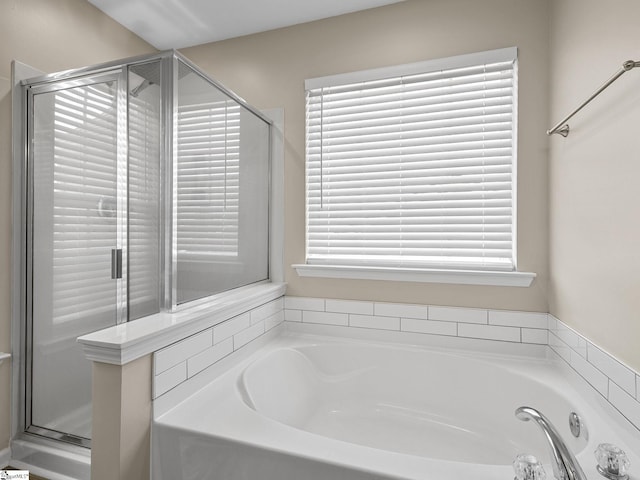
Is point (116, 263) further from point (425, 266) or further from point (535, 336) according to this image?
point (535, 336)

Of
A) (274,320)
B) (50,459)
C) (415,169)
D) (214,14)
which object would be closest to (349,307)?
(274,320)

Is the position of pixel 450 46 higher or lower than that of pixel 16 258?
higher

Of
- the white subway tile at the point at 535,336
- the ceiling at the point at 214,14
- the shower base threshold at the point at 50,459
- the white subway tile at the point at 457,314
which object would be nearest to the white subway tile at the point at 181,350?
the shower base threshold at the point at 50,459

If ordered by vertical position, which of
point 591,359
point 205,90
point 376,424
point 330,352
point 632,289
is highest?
point 205,90

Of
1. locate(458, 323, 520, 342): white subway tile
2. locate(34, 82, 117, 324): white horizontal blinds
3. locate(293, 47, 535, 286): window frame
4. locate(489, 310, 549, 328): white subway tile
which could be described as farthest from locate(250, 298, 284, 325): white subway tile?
locate(489, 310, 549, 328): white subway tile

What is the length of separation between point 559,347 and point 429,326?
62 centimetres

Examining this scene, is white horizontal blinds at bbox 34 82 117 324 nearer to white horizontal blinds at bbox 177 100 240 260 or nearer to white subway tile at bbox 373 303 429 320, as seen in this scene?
white horizontal blinds at bbox 177 100 240 260

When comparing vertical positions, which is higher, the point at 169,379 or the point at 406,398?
the point at 169,379

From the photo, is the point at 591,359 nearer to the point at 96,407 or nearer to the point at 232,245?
the point at 232,245

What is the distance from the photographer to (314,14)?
7.27 ft

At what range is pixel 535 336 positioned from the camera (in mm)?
1891

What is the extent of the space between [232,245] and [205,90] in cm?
79

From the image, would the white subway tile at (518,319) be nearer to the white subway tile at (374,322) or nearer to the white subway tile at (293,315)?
the white subway tile at (374,322)

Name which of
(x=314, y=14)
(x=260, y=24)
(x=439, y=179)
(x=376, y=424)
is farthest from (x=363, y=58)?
(x=376, y=424)
